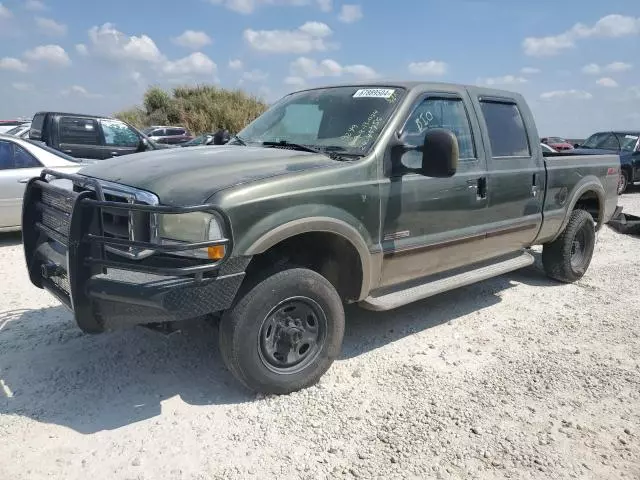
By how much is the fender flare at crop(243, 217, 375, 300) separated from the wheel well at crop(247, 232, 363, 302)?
42 mm

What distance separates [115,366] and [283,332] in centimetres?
126

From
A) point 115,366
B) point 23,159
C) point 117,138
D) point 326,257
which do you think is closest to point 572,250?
point 326,257

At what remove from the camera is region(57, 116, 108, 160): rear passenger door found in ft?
34.4

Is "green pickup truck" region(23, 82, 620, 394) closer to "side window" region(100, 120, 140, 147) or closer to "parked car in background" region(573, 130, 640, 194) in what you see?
"side window" region(100, 120, 140, 147)

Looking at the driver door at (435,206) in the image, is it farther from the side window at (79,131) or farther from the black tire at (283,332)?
the side window at (79,131)

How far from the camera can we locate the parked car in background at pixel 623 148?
47.8 feet

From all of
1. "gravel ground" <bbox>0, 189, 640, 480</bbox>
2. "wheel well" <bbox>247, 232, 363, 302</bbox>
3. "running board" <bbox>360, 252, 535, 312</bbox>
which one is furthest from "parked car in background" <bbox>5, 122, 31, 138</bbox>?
"running board" <bbox>360, 252, 535, 312</bbox>

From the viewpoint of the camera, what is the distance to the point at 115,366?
3662mm

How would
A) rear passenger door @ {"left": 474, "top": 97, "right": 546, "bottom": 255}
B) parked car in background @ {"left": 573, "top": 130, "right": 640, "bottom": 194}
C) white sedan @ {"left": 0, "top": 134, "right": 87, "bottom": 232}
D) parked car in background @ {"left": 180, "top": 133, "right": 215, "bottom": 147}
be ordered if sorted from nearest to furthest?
rear passenger door @ {"left": 474, "top": 97, "right": 546, "bottom": 255} < parked car in background @ {"left": 180, "top": 133, "right": 215, "bottom": 147} < white sedan @ {"left": 0, "top": 134, "right": 87, "bottom": 232} < parked car in background @ {"left": 573, "top": 130, "right": 640, "bottom": 194}

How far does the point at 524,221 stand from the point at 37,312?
14.4ft

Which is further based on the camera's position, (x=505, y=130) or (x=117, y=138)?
(x=117, y=138)

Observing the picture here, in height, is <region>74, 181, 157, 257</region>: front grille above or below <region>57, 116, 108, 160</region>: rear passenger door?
below

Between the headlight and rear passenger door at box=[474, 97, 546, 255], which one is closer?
the headlight

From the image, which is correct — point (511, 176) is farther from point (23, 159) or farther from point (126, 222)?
point (23, 159)
